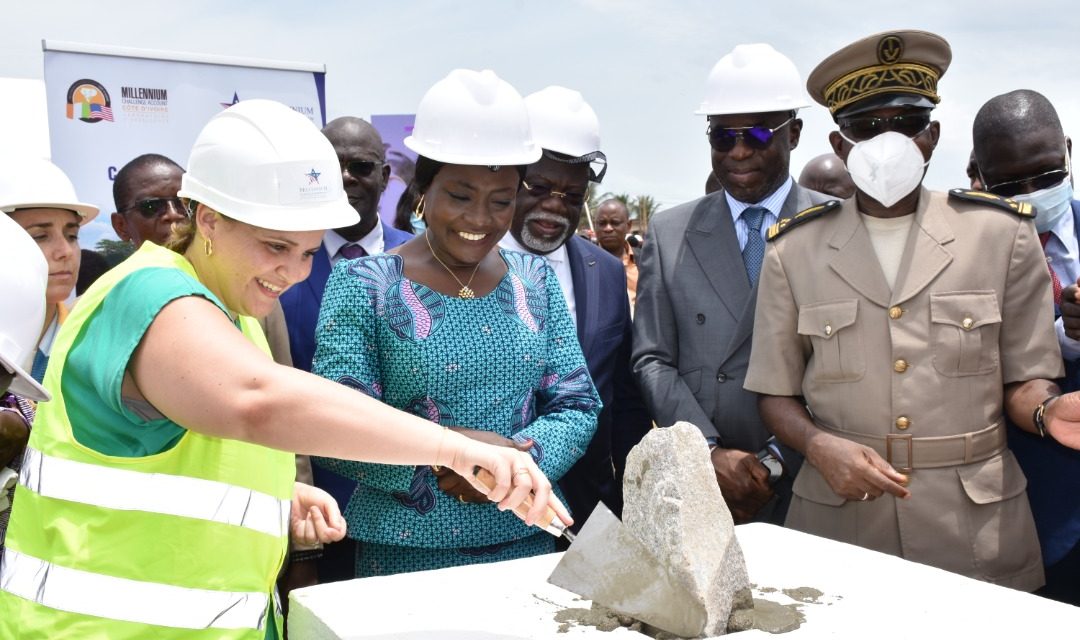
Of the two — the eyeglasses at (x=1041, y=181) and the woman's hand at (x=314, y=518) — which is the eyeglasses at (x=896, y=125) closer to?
the eyeglasses at (x=1041, y=181)

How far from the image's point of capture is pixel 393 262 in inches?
120

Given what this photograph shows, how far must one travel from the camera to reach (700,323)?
12.3 ft

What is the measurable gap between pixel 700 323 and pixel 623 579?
5.04 ft

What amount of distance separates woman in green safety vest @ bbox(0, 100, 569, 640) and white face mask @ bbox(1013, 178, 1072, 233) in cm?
257

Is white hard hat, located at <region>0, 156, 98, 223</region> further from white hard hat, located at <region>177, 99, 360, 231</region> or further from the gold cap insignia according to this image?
the gold cap insignia

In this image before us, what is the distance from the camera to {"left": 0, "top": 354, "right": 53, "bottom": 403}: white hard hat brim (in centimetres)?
185

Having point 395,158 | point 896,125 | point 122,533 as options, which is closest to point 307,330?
point 122,533

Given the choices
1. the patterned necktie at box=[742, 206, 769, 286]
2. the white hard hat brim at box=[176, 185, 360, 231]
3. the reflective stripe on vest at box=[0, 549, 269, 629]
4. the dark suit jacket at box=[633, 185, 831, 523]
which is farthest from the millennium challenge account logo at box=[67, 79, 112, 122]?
the reflective stripe on vest at box=[0, 549, 269, 629]

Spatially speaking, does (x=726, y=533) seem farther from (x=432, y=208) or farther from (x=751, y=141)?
(x=751, y=141)

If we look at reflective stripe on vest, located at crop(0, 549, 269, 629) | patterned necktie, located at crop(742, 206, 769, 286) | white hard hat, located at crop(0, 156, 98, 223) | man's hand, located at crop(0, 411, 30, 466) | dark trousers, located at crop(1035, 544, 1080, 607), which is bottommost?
dark trousers, located at crop(1035, 544, 1080, 607)

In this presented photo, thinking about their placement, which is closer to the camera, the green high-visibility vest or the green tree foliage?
the green high-visibility vest

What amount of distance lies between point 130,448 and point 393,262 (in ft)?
4.23

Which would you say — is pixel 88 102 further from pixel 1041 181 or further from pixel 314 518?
pixel 1041 181

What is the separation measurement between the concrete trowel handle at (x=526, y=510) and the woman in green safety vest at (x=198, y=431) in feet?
0.07
